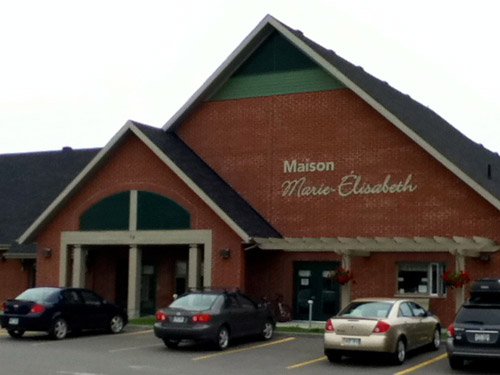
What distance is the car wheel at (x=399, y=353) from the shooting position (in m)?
A: 17.7

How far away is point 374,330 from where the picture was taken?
1741 centimetres

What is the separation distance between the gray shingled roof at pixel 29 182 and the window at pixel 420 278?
635 inches

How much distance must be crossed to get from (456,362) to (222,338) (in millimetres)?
6014

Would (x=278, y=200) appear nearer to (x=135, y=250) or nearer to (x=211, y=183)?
(x=211, y=183)

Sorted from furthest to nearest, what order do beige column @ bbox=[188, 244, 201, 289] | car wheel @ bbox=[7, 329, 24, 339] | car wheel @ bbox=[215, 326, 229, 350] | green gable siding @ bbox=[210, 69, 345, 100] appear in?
green gable siding @ bbox=[210, 69, 345, 100]
beige column @ bbox=[188, 244, 201, 289]
car wheel @ bbox=[7, 329, 24, 339]
car wheel @ bbox=[215, 326, 229, 350]

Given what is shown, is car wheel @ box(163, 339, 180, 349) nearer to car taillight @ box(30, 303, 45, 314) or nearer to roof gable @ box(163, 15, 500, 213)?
car taillight @ box(30, 303, 45, 314)

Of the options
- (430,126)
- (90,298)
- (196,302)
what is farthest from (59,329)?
A: (430,126)

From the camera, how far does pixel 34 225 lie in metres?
30.9

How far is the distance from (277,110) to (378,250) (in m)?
7.03

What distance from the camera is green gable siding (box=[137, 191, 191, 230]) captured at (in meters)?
29.0

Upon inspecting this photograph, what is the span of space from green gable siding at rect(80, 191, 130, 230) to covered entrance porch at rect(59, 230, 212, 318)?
0.28 metres

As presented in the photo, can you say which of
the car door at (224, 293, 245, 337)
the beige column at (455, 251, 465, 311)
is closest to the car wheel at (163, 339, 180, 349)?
the car door at (224, 293, 245, 337)

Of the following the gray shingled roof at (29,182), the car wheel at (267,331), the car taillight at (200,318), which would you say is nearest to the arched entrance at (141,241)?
the gray shingled roof at (29,182)

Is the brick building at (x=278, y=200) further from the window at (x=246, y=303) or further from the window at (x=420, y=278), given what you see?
the window at (x=246, y=303)
